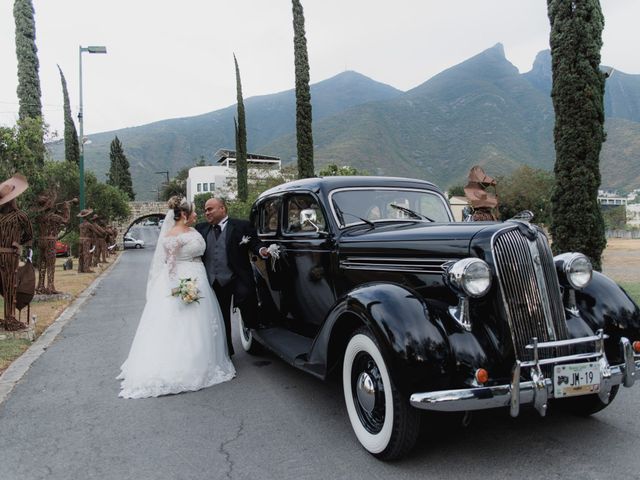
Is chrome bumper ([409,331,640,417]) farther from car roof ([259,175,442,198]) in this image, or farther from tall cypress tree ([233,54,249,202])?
tall cypress tree ([233,54,249,202])

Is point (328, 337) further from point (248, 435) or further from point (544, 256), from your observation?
point (544, 256)

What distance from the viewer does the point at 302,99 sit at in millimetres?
20125

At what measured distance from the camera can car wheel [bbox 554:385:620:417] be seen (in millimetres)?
3500

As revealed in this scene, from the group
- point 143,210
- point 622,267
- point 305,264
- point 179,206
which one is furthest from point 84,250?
point 143,210

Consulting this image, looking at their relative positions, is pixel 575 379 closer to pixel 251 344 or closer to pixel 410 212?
pixel 410 212

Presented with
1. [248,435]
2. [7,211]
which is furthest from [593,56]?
[7,211]

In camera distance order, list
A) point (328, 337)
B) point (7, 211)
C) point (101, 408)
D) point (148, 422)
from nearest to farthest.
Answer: point (328, 337), point (148, 422), point (101, 408), point (7, 211)

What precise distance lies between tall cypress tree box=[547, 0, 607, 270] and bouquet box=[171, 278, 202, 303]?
27.9ft

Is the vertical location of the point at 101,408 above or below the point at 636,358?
below

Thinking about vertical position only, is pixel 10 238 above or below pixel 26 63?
below

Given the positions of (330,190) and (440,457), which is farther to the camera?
(330,190)

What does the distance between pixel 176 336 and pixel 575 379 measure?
11.3 feet

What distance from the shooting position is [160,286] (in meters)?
5.08

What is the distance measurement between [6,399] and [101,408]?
104 cm
